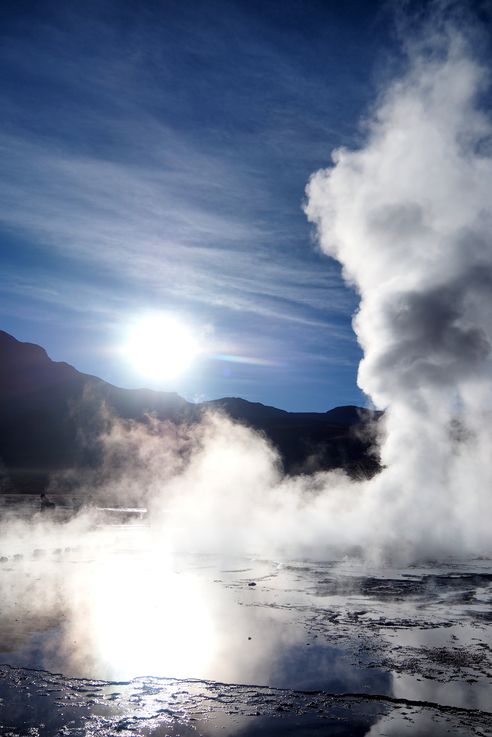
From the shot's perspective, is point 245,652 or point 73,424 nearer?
point 245,652

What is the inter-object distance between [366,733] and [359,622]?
14.9ft

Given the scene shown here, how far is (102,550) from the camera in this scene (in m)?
20.3

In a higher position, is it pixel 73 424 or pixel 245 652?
pixel 73 424

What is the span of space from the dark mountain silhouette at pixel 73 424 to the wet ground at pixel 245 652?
47.0 m

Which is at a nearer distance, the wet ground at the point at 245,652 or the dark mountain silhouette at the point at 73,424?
the wet ground at the point at 245,652

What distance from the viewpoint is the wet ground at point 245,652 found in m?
6.29

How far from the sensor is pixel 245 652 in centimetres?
867

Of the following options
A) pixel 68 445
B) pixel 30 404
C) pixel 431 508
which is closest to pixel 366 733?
pixel 431 508

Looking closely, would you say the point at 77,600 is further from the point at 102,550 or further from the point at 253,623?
the point at 102,550

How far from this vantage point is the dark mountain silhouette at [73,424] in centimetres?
8019

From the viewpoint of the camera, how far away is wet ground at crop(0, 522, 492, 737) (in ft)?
20.6

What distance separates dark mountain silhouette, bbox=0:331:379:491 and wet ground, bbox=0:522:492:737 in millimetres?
46988

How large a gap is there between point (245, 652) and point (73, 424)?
9672cm

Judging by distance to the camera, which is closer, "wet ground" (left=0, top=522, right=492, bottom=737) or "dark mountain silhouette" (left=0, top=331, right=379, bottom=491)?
"wet ground" (left=0, top=522, right=492, bottom=737)
